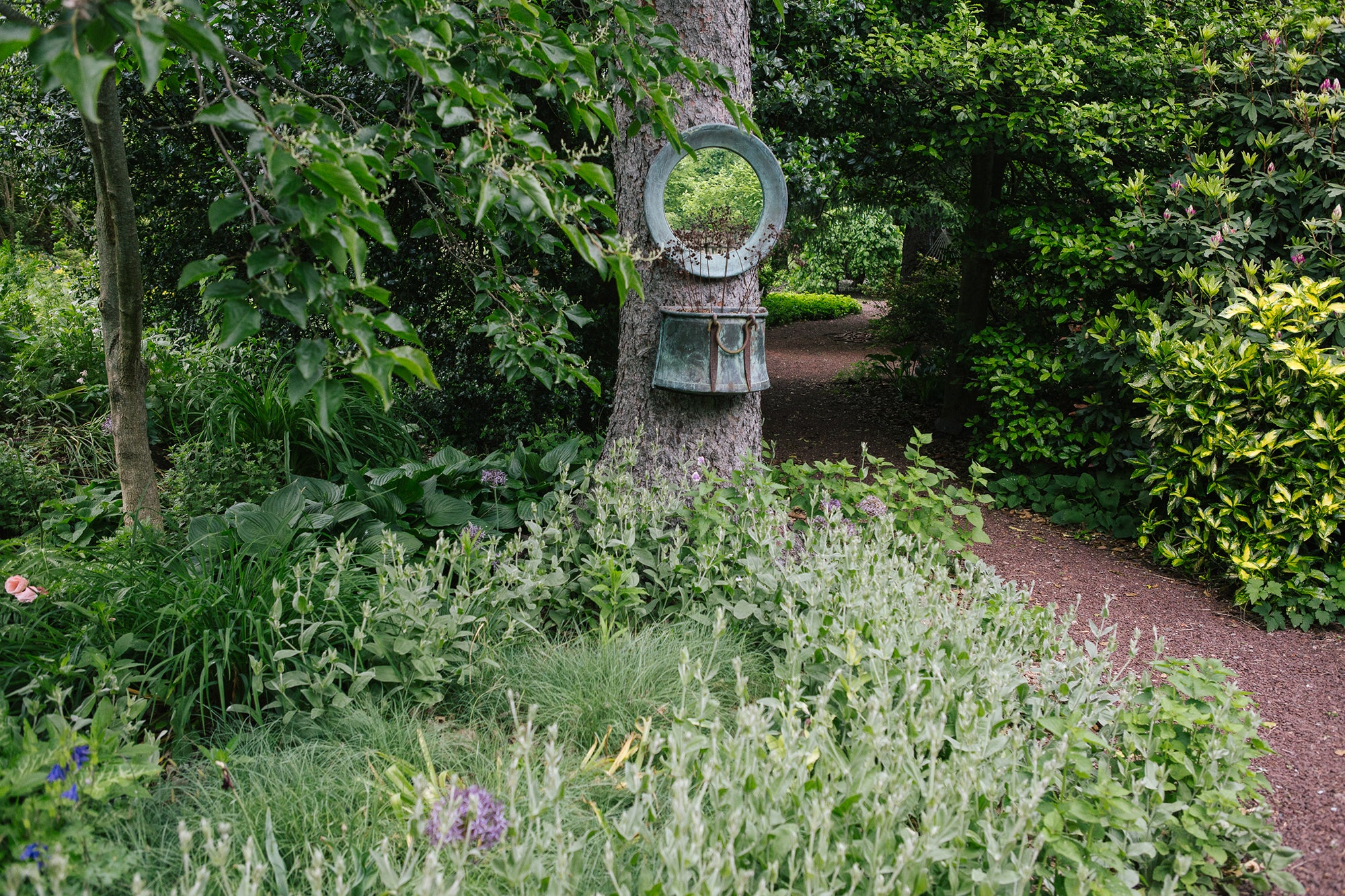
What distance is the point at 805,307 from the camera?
575 inches

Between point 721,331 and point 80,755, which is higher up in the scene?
point 721,331

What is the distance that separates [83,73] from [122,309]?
7.04 ft

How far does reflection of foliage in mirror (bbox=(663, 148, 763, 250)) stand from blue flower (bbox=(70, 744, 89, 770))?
2.77m

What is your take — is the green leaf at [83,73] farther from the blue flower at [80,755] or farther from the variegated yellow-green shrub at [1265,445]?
the variegated yellow-green shrub at [1265,445]

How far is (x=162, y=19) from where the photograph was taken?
1.30m

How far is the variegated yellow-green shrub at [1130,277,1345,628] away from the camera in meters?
3.98

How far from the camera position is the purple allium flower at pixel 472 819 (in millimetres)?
1636

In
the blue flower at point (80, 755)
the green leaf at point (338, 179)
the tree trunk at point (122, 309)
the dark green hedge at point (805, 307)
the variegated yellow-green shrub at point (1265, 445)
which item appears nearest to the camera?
the green leaf at point (338, 179)

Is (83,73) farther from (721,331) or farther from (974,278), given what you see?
(974,278)

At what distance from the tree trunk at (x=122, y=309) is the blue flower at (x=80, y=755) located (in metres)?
1.50

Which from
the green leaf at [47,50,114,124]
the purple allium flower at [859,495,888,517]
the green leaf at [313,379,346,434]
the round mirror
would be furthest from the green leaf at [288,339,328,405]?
the purple allium flower at [859,495,888,517]

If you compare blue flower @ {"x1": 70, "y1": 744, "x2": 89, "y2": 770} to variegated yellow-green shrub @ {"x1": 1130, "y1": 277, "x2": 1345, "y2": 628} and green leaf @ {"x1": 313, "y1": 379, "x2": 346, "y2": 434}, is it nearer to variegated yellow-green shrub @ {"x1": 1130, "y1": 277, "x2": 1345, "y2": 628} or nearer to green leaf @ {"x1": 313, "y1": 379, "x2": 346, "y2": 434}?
green leaf @ {"x1": 313, "y1": 379, "x2": 346, "y2": 434}

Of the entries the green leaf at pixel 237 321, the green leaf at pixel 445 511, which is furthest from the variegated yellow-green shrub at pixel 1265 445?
the green leaf at pixel 237 321

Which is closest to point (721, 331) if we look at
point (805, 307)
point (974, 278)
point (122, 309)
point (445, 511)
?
point (445, 511)
